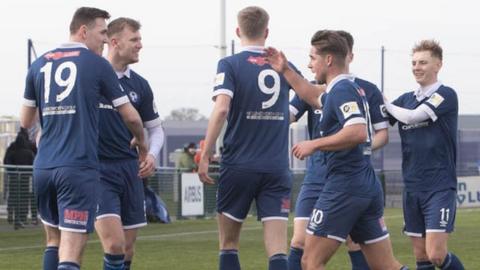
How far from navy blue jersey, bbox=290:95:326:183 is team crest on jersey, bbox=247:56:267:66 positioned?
1.18 metres

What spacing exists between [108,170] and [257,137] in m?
A: 1.23

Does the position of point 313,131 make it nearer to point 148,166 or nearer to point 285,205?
point 285,205

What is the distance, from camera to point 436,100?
10844 millimetres

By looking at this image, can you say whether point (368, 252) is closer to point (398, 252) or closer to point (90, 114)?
point (90, 114)

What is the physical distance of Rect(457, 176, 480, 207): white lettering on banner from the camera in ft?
114

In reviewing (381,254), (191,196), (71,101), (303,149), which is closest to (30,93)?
(71,101)

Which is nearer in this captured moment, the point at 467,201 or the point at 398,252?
the point at 398,252

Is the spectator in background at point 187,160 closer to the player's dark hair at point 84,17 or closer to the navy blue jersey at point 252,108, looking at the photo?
the navy blue jersey at point 252,108

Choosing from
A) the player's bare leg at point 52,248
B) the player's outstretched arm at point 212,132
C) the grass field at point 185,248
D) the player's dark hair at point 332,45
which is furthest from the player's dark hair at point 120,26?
the grass field at point 185,248

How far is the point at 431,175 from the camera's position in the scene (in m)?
10.9

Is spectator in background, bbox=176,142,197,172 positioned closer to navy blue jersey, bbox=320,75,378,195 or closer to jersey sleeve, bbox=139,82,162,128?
jersey sleeve, bbox=139,82,162,128

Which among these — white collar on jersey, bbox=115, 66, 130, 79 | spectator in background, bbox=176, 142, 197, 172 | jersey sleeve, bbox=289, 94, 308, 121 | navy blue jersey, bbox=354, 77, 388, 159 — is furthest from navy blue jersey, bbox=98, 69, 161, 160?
spectator in background, bbox=176, 142, 197, 172

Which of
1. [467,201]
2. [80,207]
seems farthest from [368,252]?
[467,201]

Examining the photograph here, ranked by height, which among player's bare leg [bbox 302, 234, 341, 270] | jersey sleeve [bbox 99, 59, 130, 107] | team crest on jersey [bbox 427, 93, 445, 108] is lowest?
player's bare leg [bbox 302, 234, 341, 270]
